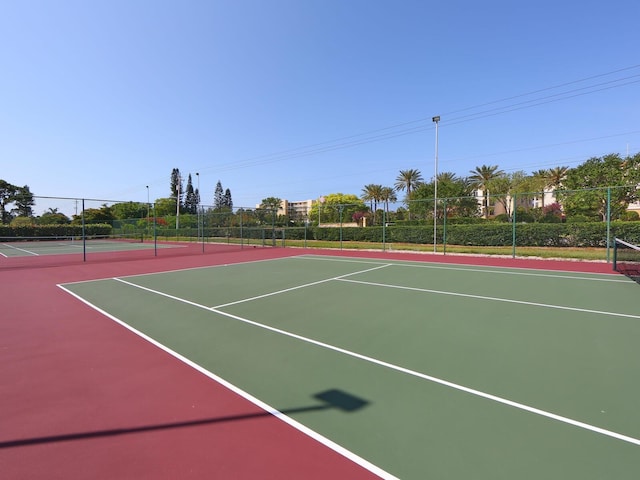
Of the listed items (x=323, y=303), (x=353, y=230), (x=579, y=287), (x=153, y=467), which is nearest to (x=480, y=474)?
(x=153, y=467)

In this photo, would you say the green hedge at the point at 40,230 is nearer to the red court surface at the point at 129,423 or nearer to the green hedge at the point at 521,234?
the green hedge at the point at 521,234

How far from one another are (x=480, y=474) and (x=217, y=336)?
384 centimetres

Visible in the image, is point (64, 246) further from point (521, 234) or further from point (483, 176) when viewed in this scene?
point (483, 176)

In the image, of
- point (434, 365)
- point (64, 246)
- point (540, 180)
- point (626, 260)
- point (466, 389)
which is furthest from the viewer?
point (540, 180)

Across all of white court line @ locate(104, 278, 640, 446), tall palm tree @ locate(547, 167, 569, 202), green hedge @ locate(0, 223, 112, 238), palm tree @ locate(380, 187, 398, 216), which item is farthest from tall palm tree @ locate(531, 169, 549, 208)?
green hedge @ locate(0, 223, 112, 238)

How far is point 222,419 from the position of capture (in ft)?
9.11

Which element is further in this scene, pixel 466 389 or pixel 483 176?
pixel 483 176

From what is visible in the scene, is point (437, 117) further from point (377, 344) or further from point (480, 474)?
point (480, 474)

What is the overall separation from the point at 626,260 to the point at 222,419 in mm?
17568

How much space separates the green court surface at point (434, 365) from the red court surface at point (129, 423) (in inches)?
10.0

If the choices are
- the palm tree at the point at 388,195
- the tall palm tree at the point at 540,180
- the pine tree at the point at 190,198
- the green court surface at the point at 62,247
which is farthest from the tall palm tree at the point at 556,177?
the pine tree at the point at 190,198

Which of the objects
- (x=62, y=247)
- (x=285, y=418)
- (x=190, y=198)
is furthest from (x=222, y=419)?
(x=190, y=198)

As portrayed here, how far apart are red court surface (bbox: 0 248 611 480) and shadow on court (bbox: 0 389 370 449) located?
0.04 feet

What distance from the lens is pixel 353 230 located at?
92.2ft
